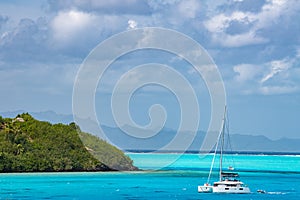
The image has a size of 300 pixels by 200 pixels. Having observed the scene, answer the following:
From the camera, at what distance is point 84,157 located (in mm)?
114875

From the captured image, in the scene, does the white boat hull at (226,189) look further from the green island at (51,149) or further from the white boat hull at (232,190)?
the green island at (51,149)

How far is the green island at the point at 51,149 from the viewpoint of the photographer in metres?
109

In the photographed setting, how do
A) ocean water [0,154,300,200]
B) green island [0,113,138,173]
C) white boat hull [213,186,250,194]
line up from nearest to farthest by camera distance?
ocean water [0,154,300,200] < white boat hull [213,186,250,194] < green island [0,113,138,173]

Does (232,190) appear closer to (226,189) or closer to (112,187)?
(226,189)

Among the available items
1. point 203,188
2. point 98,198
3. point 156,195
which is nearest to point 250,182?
point 203,188

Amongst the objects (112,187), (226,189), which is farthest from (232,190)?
(112,187)

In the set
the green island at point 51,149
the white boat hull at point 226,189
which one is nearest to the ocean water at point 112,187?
the white boat hull at point 226,189

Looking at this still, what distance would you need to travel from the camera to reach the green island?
109m

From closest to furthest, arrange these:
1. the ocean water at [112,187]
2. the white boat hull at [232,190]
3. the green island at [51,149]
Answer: the ocean water at [112,187] → the white boat hull at [232,190] → the green island at [51,149]

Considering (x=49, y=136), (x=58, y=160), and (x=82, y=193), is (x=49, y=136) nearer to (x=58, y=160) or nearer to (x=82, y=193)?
(x=58, y=160)

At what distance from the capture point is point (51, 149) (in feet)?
372

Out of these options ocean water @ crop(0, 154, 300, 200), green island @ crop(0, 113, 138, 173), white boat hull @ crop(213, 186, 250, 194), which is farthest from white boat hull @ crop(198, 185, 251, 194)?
green island @ crop(0, 113, 138, 173)

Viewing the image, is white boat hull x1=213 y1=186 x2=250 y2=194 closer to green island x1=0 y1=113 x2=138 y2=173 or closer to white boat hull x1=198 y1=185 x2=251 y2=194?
white boat hull x1=198 y1=185 x2=251 y2=194

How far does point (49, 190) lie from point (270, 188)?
26.1 metres
